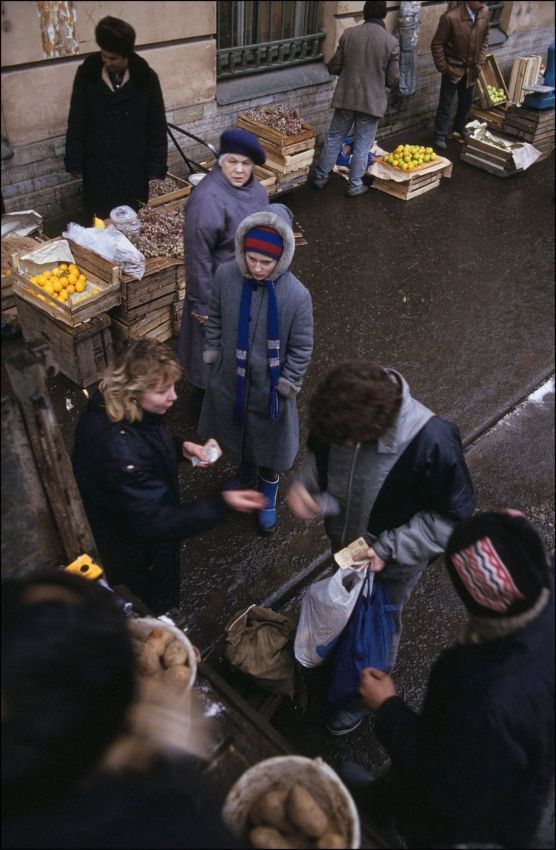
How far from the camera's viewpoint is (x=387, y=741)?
7.36ft

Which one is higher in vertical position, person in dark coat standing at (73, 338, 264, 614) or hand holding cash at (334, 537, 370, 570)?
person in dark coat standing at (73, 338, 264, 614)

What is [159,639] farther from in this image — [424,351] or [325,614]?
[424,351]

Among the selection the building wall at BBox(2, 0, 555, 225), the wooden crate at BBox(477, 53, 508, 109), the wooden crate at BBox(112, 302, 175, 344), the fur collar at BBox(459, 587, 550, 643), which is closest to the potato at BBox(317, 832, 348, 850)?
the fur collar at BBox(459, 587, 550, 643)

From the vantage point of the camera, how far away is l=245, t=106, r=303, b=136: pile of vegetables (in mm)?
7207

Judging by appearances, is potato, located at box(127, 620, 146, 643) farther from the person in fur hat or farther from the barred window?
the barred window

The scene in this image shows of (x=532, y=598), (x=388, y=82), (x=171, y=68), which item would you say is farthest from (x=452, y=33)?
(x=532, y=598)

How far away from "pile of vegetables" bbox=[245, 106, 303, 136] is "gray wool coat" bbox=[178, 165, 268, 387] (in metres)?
3.46

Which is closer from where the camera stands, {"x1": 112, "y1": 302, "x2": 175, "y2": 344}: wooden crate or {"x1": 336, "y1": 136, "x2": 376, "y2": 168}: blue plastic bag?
{"x1": 112, "y1": 302, "x2": 175, "y2": 344}: wooden crate

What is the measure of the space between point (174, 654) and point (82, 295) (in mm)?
3201

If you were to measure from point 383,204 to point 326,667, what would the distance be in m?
6.29

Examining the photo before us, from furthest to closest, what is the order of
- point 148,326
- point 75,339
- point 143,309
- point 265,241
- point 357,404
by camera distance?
point 148,326 → point 143,309 → point 75,339 → point 265,241 → point 357,404

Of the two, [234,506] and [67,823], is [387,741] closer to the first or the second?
[234,506]

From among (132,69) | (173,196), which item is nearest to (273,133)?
(173,196)

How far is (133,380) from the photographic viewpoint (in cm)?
258
